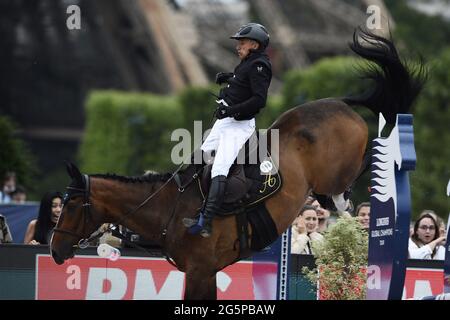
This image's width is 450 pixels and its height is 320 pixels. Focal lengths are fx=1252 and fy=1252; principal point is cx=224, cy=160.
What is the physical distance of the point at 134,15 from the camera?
193ft

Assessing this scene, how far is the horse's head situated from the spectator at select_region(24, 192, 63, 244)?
268cm

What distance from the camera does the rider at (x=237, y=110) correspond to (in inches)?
454

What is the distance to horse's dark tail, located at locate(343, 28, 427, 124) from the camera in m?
12.2

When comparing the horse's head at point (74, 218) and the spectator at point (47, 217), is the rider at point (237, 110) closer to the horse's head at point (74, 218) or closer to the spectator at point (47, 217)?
the horse's head at point (74, 218)

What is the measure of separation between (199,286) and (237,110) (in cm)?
168

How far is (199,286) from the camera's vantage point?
38.4ft

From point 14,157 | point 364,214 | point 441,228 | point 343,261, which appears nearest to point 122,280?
point 343,261

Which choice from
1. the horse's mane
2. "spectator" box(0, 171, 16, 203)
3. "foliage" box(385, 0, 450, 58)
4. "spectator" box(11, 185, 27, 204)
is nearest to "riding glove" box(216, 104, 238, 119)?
the horse's mane

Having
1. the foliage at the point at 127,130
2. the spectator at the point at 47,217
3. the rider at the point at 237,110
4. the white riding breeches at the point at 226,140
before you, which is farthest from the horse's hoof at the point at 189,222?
the foliage at the point at 127,130

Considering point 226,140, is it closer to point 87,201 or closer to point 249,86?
point 249,86

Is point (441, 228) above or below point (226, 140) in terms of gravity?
below

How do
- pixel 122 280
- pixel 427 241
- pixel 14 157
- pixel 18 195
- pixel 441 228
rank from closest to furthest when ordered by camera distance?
1. pixel 122 280
2. pixel 427 241
3. pixel 441 228
4. pixel 18 195
5. pixel 14 157

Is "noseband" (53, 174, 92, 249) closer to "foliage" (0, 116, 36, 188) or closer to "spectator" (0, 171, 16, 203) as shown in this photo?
"spectator" (0, 171, 16, 203)
